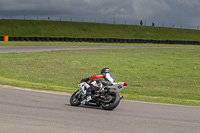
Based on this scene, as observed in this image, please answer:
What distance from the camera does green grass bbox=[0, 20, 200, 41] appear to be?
247ft

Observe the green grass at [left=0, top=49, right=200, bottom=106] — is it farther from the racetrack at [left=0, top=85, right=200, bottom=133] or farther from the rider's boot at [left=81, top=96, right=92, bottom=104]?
the rider's boot at [left=81, top=96, right=92, bottom=104]

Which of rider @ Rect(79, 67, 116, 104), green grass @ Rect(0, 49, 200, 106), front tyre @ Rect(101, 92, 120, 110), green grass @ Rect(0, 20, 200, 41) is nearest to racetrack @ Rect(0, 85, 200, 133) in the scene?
front tyre @ Rect(101, 92, 120, 110)

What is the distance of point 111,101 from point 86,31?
73.4 meters

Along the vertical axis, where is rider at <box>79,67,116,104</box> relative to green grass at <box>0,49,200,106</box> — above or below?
above

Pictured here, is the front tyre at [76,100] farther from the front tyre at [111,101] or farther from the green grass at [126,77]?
the green grass at [126,77]

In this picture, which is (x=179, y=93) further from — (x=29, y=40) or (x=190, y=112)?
(x=29, y=40)

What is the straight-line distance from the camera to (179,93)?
16125mm

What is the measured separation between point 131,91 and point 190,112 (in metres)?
5.76

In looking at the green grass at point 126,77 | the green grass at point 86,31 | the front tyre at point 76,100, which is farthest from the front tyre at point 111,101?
the green grass at point 86,31

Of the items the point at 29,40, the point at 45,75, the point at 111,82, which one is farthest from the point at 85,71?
the point at 29,40

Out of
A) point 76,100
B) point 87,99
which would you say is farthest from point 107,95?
point 76,100

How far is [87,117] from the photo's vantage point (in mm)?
9422

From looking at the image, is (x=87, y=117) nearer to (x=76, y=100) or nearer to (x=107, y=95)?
(x=107, y=95)

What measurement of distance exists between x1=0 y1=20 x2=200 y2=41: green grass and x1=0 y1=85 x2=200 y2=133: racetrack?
62071 millimetres
